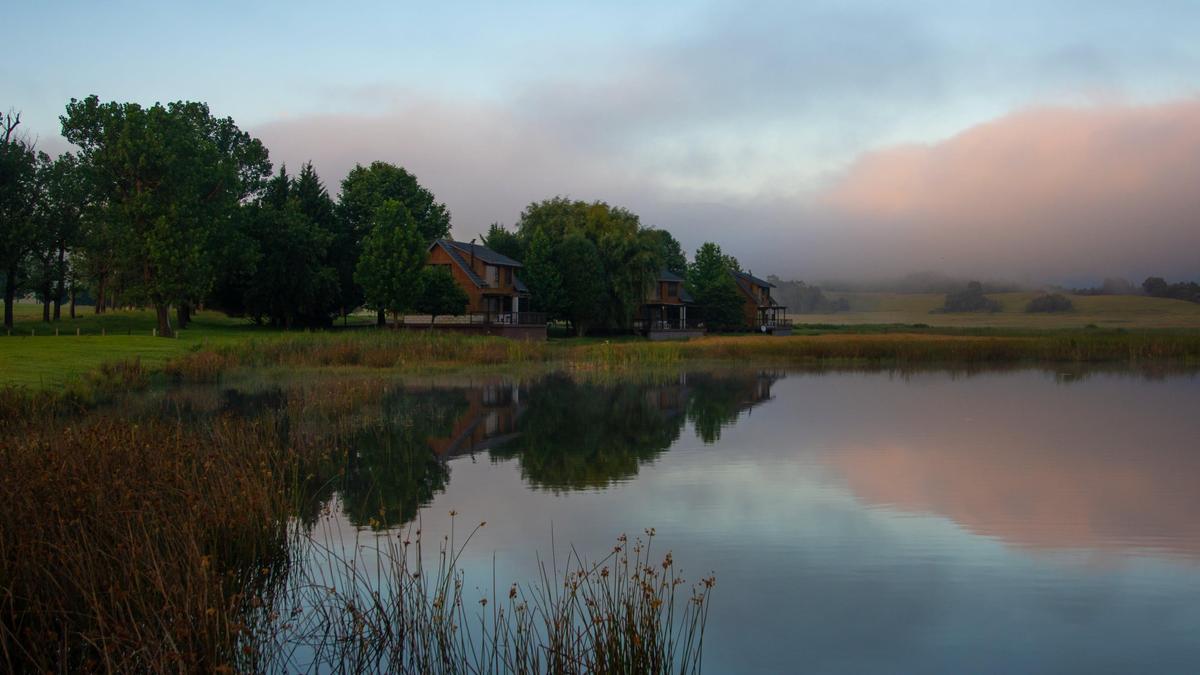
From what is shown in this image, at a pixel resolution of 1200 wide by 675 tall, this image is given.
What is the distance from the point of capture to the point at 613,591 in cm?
962

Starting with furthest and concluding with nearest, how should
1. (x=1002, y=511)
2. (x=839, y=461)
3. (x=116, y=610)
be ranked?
(x=839, y=461) → (x=1002, y=511) → (x=116, y=610)

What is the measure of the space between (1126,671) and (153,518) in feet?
30.7

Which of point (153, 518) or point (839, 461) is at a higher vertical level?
point (153, 518)

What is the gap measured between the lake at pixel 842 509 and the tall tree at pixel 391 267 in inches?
1402

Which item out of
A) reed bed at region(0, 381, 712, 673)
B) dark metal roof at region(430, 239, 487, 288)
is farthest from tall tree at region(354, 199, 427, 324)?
A: reed bed at region(0, 381, 712, 673)

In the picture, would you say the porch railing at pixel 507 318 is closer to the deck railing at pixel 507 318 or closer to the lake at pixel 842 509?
the deck railing at pixel 507 318

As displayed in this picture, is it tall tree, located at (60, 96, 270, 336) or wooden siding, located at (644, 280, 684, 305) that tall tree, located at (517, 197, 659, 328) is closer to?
wooden siding, located at (644, 280, 684, 305)

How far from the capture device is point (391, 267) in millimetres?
67938

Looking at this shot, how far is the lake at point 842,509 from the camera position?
9.48 m

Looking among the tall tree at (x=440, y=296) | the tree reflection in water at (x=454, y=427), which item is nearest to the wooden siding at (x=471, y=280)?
the tall tree at (x=440, y=296)

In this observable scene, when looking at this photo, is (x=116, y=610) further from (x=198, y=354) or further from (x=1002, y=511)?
(x=198, y=354)

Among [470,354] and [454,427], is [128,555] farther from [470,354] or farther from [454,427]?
[470,354]

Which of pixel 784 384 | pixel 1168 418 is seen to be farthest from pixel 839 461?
pixel 784 384

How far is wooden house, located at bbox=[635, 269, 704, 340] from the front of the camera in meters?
90.2
